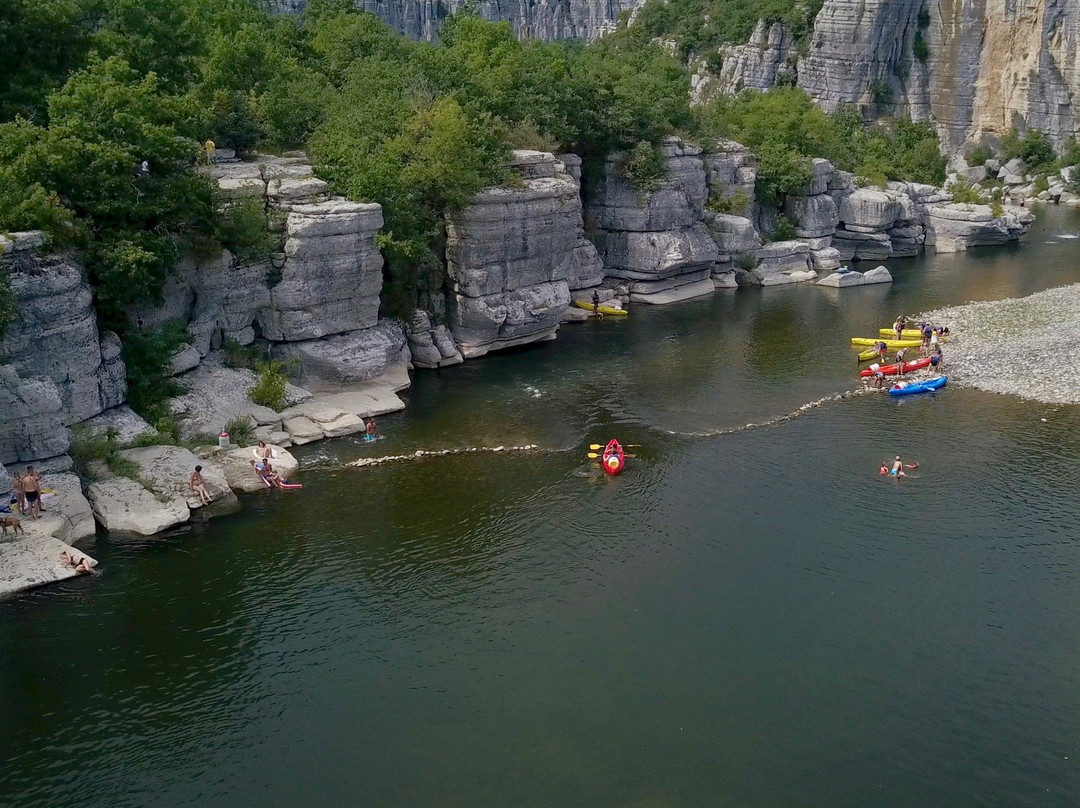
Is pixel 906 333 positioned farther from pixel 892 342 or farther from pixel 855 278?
pixel 855 278

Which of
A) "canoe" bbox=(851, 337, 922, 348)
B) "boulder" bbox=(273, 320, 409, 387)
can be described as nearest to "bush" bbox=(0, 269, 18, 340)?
"boulder" bbox=(273, 320, 409, 387)

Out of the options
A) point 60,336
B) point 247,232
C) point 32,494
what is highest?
point 247,232

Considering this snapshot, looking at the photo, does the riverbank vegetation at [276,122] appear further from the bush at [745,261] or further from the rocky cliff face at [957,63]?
the rocky cliff face at [957,63]

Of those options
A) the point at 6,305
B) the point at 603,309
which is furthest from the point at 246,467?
the point at 603,309

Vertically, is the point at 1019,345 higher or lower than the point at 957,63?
lower

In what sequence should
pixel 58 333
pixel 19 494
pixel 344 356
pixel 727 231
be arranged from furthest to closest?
pixel 727 231, pixel 344 356, pixel 58 333, pixel 19 494

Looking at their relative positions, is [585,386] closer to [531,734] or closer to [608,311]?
[608,311]

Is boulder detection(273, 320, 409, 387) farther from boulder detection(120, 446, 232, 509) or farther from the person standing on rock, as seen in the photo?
the person standing on rock
